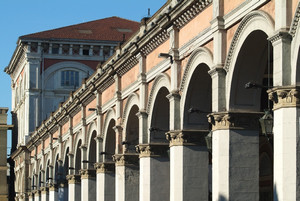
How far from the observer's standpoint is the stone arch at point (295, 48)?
2139 cm

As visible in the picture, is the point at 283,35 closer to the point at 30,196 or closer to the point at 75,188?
the point at 75,188

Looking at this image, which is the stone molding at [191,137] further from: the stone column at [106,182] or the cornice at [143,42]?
the stone column at [106,182]

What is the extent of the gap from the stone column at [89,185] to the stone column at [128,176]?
8.63 m

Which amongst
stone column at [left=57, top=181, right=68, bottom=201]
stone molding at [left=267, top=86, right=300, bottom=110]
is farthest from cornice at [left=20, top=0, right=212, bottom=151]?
stone molding at [left=267, top=86, right=300, bottom=110]

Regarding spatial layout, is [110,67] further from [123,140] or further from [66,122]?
[66,122]

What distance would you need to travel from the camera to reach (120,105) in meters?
41.8

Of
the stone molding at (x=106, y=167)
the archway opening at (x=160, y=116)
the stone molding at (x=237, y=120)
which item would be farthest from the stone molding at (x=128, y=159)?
the stone molding at (x=237, y=120)

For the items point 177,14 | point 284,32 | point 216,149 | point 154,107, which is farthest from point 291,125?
point 154,107

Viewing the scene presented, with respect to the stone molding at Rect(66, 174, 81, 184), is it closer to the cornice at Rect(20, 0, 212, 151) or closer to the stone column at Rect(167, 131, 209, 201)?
the cornice at Rect(20, 0, 212, 151)

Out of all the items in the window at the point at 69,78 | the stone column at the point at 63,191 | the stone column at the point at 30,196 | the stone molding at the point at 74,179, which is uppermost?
the window at the point at 69,78

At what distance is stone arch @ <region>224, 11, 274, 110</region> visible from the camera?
2303cm

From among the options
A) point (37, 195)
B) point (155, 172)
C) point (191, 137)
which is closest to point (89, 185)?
point (155, 172)

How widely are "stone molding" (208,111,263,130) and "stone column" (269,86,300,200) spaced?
4.39 meters

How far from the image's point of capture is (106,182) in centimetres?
4538
